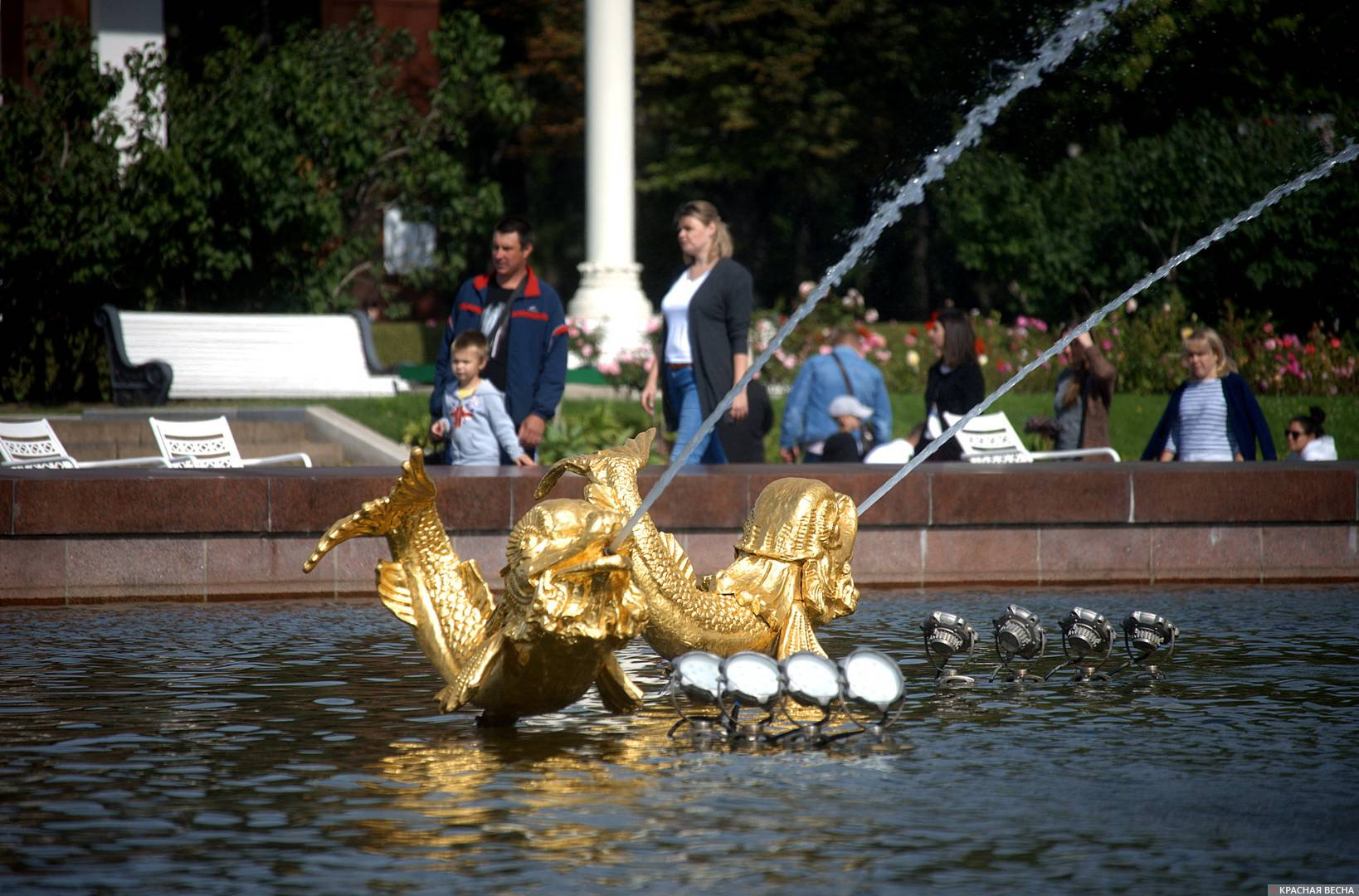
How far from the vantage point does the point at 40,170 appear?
63.7 feet

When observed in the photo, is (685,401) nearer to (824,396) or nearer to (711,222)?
(711,222)

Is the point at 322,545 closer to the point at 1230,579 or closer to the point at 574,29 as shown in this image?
the point at 1230,579

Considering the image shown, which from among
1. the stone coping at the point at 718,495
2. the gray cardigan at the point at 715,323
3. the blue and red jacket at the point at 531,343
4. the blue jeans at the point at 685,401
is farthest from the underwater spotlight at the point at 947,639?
the blue and red jacket at the point at 531,343

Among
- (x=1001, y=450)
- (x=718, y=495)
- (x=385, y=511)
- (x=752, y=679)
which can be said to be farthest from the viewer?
(x=1001, y=450)

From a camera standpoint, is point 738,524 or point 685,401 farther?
point 685,401

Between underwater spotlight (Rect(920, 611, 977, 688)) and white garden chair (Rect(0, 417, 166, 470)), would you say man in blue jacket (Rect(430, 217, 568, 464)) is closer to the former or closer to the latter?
white garden chair (Rect(0, 417, 166, 470))

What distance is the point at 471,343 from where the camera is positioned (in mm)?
9977

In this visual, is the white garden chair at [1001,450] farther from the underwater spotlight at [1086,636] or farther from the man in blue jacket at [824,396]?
the underwater spotlight at [1086,636]

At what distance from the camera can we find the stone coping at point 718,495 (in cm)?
904

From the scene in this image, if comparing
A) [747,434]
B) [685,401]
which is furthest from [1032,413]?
[685,401]

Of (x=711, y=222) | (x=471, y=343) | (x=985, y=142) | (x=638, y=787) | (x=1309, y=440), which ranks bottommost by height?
(x=638, y=787)

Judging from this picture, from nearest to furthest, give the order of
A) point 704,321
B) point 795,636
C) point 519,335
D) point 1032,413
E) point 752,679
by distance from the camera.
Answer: point 752,679 < point 795,636 < point 704,321 < point 519,335 < point 1032,413

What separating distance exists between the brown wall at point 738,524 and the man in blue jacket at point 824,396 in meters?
2.57

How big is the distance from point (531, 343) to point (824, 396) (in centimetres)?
270
